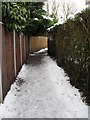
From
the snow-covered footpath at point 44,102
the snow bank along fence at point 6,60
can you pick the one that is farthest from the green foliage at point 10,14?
the snow-covered footpath at point 44,102

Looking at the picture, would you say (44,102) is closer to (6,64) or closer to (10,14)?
(6,64)

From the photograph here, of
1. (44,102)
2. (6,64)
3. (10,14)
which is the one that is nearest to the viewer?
(44,102)

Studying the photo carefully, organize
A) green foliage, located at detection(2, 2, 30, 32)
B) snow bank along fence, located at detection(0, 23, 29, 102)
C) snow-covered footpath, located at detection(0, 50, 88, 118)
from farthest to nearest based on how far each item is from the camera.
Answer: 1. green foliage, located at detection(2, 2, 30, 32)
2. snow bank along fence, located at detection(0, 23, 29, 102)
3. snow-covered footpath, located at detection(0, 50, 88, 118)

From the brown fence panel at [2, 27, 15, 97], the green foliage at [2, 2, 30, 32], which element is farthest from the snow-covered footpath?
the green foliage at [2, 2, 30, 32]

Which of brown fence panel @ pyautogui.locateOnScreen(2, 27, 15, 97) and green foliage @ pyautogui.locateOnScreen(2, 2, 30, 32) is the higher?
green foliage @ pyautogui.locateOnScreen(2, 2, 30, 32)

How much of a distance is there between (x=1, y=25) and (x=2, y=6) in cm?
53

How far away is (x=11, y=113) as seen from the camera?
429cm

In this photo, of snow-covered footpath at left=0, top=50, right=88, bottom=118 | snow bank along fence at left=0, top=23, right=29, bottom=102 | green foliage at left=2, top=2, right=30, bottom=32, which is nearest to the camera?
snow-covered footpath at left=0, top=50, right=88, bottom=118

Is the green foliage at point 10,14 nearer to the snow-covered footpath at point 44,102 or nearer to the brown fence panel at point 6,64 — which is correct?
the brown fence panel at point 6,64

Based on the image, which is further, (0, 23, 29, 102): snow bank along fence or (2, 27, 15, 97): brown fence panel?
(2, 27, 15, 97): brown fence panel

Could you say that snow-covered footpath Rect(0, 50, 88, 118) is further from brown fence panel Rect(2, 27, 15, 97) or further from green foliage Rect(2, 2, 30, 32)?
green foliage Rect(2, 2, 30, 32)

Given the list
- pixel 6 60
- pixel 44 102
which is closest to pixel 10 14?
pixel 6 60

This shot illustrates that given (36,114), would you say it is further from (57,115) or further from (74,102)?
(74,102)

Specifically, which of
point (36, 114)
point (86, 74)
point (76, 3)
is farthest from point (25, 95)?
point (76, 3)
